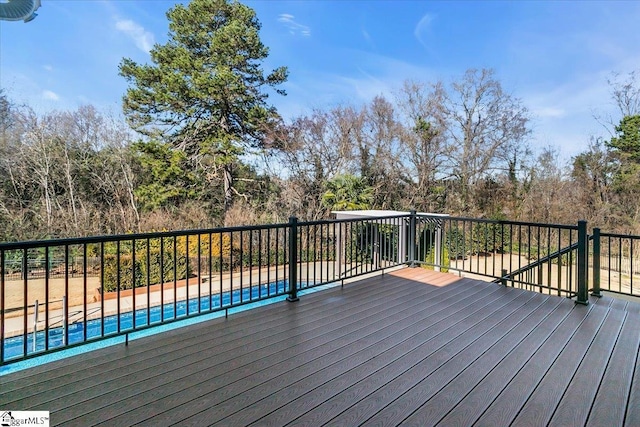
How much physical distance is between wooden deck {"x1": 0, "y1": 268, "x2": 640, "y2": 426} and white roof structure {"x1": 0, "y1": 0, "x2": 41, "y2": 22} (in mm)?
1968

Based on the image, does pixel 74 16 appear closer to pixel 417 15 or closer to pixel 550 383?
pixel 417 15

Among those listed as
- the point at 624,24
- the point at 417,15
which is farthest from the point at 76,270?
the point at 624,24

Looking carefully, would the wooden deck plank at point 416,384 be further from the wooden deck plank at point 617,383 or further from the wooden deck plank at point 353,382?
the wooden deck plank at point 617,383

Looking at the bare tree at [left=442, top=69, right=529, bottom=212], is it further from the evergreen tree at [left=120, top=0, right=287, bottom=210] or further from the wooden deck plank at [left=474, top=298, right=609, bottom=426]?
the wooden deck plank at [left=474, top=298, right=609, bottom=426]

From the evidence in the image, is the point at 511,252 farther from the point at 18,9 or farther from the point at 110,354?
the point at 18,9

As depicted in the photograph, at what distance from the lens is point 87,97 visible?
11.0 metres

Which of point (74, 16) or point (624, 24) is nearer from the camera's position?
point (624, 24)

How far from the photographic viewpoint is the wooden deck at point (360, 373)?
160 cm

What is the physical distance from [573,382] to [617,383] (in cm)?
26

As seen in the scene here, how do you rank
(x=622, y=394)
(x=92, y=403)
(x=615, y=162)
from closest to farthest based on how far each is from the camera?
(x=92, y=403) → (x=622, y=394) → (x=615, y=162)

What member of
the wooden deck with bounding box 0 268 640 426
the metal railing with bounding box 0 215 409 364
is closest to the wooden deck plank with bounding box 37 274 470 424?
the wooden deck with bounding box 0 268 640 426

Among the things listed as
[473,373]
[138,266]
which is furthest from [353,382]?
[138,266]

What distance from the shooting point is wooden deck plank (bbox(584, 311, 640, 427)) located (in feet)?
5.20

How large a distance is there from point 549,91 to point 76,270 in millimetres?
16163
